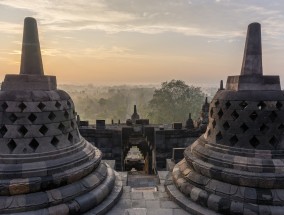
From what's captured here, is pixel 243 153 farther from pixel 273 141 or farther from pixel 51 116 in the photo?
pixel 51 116

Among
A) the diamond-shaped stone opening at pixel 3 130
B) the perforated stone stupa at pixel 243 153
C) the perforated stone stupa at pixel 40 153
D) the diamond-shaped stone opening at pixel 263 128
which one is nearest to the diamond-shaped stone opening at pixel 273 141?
the perforated stone stupa at pixel 243 153

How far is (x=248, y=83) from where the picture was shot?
6.34m

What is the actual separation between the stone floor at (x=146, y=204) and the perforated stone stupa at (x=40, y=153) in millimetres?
300

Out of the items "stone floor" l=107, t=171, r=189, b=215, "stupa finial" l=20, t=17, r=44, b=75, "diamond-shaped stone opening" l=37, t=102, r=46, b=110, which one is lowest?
"stone floor" l=107, t=171, r=189, b=215

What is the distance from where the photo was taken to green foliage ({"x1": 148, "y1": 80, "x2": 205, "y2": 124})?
47438mm

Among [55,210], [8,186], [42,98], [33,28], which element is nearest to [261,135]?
[55,210]

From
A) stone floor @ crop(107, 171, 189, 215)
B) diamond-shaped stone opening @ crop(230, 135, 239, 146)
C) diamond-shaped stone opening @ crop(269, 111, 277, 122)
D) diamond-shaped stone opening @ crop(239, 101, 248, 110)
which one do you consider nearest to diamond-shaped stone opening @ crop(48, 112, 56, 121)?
stone floor @ crop(107, 171, 189, 215)

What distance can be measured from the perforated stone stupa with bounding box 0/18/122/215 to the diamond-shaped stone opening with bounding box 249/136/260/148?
12.2 ft

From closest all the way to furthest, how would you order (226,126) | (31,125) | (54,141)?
(31,125) → (54,141) → (226,126)

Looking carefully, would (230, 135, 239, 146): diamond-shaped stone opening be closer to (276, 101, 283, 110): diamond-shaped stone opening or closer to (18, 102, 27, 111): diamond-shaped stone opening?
(276, 101, 283, 110): diamond-shaped stone opening

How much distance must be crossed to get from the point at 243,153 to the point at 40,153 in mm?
4814

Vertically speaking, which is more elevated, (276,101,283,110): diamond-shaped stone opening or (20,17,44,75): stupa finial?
(20,17,44,75): stupa finial

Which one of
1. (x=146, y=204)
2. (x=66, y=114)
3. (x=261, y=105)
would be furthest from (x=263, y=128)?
(x=66, y=114)

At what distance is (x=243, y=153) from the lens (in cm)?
599
